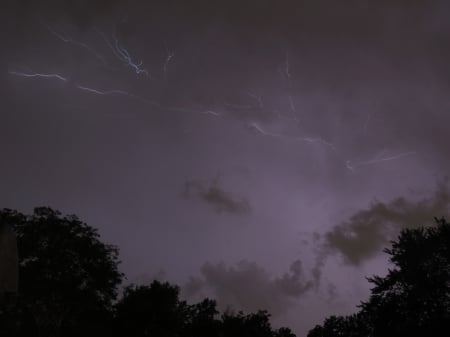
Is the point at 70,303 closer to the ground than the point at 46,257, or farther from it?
closer to the ground

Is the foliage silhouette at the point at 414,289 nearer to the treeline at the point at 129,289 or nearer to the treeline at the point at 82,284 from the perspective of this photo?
the treeline at the point at 129,289

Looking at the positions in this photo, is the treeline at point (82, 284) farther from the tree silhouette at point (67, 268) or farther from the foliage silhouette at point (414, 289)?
the foliage silhouette at point (414, 289)

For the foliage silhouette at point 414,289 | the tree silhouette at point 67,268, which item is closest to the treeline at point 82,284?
the tree silhouette at point 67,268

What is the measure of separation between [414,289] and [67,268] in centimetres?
2817

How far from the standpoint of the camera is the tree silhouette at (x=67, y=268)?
103 ft

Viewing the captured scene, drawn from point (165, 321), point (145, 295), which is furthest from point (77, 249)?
point (165, 321)

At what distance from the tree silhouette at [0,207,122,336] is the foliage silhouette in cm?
2263

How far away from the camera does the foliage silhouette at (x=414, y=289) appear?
101 ft

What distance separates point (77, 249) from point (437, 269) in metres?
29.5

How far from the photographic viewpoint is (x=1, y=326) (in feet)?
54.2

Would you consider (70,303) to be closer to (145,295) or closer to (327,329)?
(145,295)

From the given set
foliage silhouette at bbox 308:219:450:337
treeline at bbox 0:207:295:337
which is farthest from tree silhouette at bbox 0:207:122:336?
foliage silhouette at bbox 308:219:450:337

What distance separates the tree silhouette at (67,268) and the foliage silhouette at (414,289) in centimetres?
2263

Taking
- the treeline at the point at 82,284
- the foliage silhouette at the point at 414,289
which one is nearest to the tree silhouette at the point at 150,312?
the treeline at the point at 82,284
